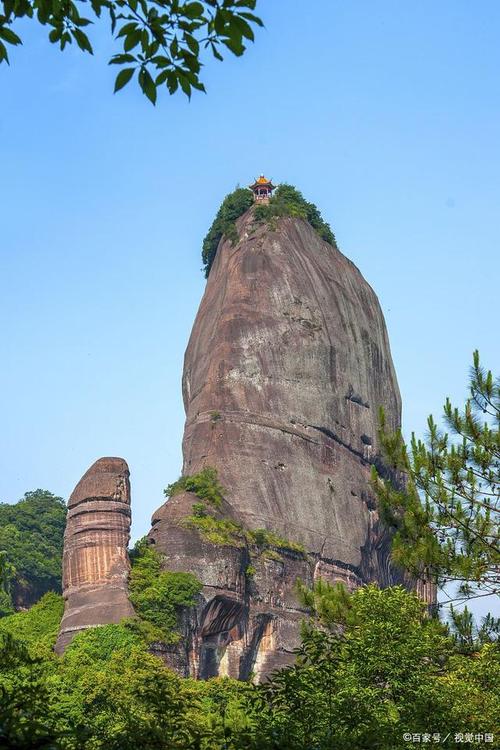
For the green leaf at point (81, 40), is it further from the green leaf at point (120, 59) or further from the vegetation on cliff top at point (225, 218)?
the vegetation on cliff top at point (225, 218)

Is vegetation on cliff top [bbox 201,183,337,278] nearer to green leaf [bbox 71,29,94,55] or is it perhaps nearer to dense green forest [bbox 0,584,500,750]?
dense green forest [bbox 0,584,500,750]

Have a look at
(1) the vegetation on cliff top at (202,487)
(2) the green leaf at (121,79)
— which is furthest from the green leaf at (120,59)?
(1) the vegetation on cliff top at (202,487)

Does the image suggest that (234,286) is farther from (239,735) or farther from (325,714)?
(239,735)

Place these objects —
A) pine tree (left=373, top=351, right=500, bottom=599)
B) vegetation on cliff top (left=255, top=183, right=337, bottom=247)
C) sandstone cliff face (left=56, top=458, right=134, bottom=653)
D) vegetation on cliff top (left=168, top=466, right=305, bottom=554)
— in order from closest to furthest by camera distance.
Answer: pine tree (left=373, top=351, right=500, bottom=599) < sandstone cliff face (left=56, top=458, right=134, bottom=653) < vegetation on cliff top (left=168, top=466, right=305, bottom=554) < vegetation on cliff top (left=255, top=183, right=337, bottom=247)

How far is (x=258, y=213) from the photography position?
5903cm

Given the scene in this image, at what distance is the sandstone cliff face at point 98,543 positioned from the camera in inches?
1544

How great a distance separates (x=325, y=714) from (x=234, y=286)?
4017cm

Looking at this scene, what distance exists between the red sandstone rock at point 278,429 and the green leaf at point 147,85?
33.8 metres

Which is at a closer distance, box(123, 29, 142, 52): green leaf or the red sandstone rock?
box(123, 29, 142, 52): green leaf

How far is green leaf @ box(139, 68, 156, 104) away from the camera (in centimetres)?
844

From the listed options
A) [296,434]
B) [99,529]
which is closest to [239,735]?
[99,529]

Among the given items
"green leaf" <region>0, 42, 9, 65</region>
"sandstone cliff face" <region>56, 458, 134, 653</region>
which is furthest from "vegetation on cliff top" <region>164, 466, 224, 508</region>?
"green leaf" <region>0, 42, 9, 65</region>

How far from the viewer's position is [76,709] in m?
30.3

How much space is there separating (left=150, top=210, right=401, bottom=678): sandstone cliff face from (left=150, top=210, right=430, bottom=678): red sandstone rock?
0.05 meters
